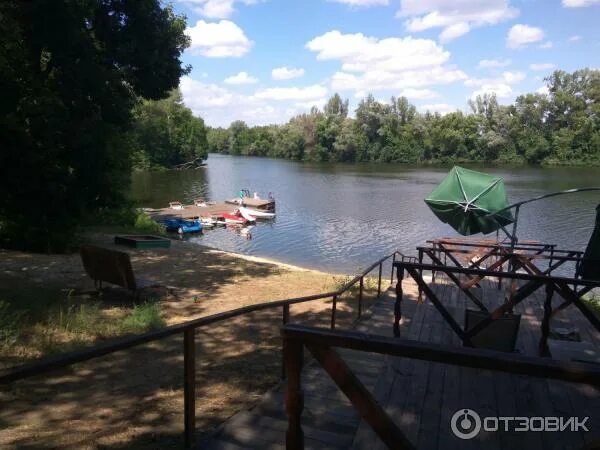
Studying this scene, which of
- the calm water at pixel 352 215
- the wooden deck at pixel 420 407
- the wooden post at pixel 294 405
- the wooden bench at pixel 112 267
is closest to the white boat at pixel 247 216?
the calm water at pixel 352 215

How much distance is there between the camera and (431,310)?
7176mm

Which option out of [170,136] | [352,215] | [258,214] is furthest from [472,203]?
[170,136]

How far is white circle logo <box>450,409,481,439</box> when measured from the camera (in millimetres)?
3482

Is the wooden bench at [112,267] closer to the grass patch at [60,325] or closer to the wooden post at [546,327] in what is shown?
the grass patch at [60,325]

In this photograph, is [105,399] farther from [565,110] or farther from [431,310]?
[565,110]

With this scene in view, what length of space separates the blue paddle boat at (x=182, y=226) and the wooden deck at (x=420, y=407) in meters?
24.7

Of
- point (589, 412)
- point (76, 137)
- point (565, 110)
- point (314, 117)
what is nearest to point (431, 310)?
point (589, 412)

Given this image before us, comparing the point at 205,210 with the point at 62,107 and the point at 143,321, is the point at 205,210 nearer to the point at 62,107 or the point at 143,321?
the point at 62,107

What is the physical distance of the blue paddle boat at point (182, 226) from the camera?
1141 inches

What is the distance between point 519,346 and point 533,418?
217 cm

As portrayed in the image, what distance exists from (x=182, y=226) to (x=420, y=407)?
2642 centimetres

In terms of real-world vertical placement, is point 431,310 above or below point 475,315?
below

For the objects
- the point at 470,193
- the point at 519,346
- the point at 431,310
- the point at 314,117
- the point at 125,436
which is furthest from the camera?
the point at 314,117

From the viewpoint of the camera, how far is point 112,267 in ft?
26.5
